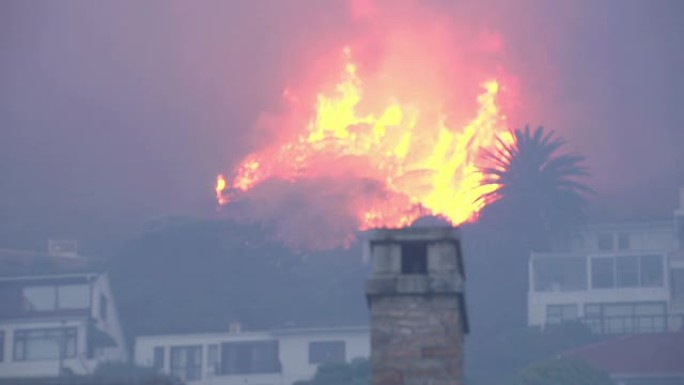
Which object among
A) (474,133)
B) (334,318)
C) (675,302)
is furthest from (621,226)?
(474,133)

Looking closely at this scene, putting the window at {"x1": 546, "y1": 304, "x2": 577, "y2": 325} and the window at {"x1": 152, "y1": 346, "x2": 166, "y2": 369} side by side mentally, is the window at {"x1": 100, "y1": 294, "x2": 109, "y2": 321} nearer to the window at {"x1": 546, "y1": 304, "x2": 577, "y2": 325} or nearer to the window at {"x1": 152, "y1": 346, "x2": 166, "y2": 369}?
the window at {"x1": 152, "y1": 346, "x2": 166, "y2": 369}

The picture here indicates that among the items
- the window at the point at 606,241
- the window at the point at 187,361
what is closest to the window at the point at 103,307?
the window at the point at 187,361

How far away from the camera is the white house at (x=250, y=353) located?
327 ft

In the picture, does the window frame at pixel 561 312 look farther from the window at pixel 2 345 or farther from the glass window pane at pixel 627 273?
the window at pixel 2 345

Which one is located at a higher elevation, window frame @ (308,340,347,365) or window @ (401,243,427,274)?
window @ (401,243,427,274)

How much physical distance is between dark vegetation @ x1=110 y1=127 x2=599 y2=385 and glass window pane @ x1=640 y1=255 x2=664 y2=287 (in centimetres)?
678

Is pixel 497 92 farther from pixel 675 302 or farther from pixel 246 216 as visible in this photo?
pixel 675 302

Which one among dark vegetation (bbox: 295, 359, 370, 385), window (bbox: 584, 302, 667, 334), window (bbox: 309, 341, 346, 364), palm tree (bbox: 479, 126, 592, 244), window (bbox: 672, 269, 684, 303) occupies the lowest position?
dark vegetation (bbox: 295, 359, 370, 385)

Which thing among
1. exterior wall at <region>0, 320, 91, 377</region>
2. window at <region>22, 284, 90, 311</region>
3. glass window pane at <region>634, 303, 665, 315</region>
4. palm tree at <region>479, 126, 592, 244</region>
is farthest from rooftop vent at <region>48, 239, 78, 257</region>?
glass window pane at <region>634, 303, 665, 315</region>

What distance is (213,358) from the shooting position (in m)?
103

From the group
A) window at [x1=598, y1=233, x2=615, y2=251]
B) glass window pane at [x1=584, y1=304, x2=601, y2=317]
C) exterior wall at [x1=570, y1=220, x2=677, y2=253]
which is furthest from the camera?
window at [x1=598, y1=233, x2=615, y2=251]

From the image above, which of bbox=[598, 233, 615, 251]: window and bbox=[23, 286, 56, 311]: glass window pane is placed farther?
bbox=[598, 233, 615, 251]: window

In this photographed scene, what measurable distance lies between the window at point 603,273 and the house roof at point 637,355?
10.3 meters

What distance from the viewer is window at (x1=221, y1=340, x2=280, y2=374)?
102 metres
